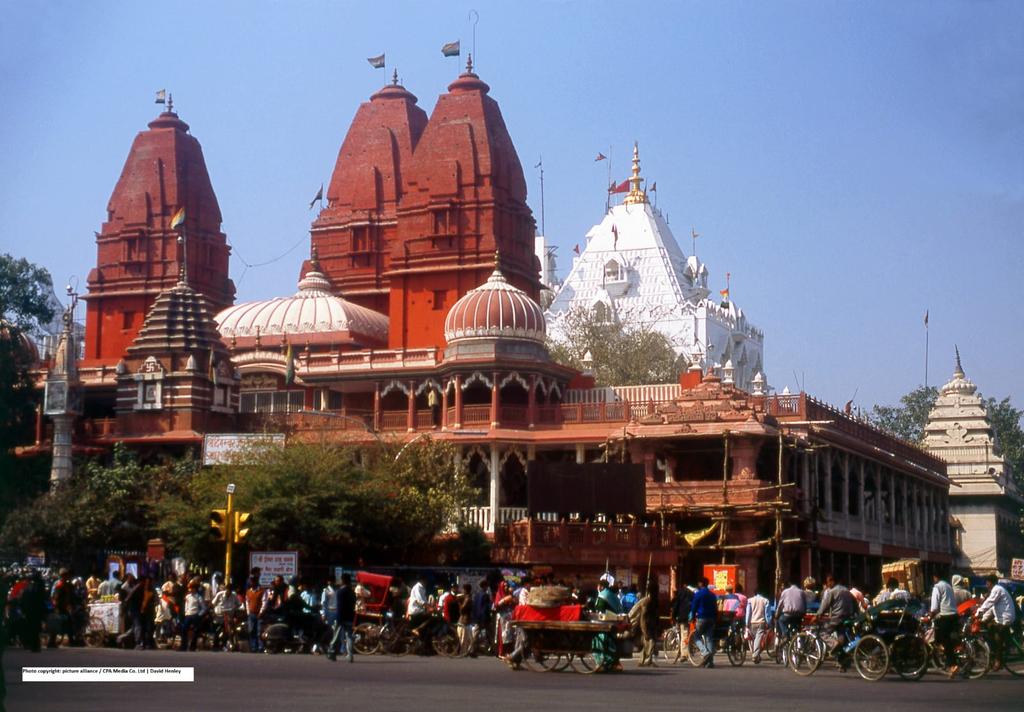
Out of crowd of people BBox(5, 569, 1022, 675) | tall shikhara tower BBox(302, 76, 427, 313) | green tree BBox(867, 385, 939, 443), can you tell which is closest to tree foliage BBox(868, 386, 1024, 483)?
green tree BBox(867, 385, 939, 443)

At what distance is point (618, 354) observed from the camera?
250 ft

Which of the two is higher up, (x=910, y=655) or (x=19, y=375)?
(x=19, y=375)

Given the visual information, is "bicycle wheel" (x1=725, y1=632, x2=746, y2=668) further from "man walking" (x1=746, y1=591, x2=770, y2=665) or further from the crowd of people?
"man walking" (x1=746, y1=591, x2=770, y2=665)

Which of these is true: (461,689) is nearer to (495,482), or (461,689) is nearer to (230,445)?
(230,445)

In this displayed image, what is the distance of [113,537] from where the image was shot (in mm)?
47438

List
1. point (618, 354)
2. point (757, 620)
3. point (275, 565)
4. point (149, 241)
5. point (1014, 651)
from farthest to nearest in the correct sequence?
point (618, 354)
point (149, 241)
point (275, 565)
point (757, 620)
point (1014, 651)

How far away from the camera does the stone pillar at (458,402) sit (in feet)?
172

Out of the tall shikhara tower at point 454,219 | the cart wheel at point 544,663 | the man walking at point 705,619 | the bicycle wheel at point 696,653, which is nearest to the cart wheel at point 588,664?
the cart wheel at point 544,663

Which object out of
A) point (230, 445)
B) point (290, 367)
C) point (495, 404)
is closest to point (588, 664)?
point (230, 445)

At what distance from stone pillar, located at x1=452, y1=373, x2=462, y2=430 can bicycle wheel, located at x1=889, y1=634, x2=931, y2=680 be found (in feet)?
96.6

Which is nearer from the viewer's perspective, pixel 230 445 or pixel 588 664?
pixel 588 664

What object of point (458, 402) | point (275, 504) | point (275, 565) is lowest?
point (275, 565)

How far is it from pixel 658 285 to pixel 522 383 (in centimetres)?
5971

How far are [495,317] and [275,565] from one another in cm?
1946
